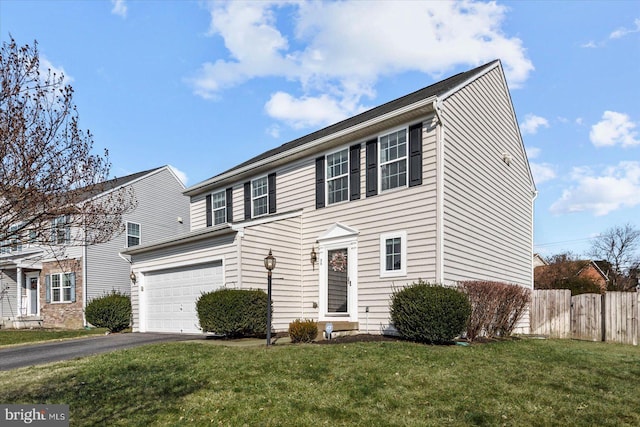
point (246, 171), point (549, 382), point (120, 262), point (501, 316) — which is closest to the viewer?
point (549, 382)

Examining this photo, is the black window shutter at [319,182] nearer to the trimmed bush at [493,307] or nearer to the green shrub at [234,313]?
the green shrub at [234,313]

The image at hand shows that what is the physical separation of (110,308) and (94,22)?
498 inches

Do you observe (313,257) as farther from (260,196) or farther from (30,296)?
(30,296)

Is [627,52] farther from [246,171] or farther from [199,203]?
[199,203]

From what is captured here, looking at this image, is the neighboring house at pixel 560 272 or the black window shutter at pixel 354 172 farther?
the neighboring house at pixel 560 272

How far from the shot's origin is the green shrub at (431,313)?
9.83m

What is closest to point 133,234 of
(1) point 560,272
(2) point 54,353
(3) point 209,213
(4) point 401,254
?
(3) point 209,213

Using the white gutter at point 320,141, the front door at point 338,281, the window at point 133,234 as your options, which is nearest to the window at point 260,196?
the white gutter at point 320,141

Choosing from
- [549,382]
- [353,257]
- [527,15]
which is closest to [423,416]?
[549,382]

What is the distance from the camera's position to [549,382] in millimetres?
6926

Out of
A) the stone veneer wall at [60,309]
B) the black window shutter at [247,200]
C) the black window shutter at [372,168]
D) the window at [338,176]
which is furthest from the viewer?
the stone veneer wall at [60,309]

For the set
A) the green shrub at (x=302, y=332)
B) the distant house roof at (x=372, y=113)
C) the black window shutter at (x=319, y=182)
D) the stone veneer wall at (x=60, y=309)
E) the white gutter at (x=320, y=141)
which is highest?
the distant house roof at (x=372, y=113)

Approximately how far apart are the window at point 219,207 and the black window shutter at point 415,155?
27.2 feet

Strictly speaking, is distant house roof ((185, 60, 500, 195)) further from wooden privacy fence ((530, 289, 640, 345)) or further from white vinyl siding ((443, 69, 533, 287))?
wooden privacy fence ((530, 289, 640, 345))
